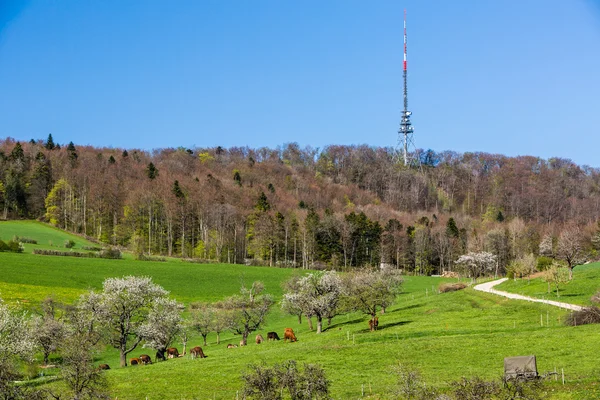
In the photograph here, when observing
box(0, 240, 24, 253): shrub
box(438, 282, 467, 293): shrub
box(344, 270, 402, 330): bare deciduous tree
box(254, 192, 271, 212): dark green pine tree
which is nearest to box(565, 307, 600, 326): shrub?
box(344, 270, 402, 330): bare deciduous tree

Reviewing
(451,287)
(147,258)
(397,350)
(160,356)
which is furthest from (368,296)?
(147,258)

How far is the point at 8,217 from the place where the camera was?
7136 inches

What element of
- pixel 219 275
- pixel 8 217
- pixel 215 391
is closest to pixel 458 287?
pixel 219 275

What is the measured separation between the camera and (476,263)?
14288cm

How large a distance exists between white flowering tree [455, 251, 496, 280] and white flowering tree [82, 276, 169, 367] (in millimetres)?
79283

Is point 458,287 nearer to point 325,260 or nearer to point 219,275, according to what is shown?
point 219,275

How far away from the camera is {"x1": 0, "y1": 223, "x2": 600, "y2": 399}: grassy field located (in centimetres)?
4503

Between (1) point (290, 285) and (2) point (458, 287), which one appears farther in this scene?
(2) point (458, 287)

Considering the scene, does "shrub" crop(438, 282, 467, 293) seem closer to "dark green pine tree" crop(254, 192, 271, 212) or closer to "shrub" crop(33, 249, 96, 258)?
"shrub" crop(33, 249, 96, 258)

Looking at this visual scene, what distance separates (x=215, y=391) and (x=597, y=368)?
2493 cm

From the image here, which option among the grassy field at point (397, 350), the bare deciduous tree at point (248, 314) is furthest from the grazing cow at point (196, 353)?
the bare deciduous tree at point (248, 314)

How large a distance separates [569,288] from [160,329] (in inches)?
1889

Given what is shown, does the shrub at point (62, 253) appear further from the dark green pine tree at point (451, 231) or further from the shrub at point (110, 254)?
the dark green pine tree at point (451, 231)

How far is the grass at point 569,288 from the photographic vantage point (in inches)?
2931
